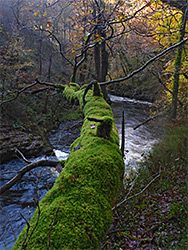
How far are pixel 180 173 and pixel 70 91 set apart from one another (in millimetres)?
3979

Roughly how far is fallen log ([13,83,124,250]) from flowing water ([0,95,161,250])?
21 centimetres

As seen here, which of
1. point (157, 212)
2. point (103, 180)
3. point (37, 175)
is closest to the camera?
point (103, 180)

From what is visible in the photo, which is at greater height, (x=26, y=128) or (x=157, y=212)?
(x=26, y=128)

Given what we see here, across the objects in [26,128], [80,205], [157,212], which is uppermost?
[80,205]

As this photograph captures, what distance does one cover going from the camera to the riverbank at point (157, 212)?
302cm

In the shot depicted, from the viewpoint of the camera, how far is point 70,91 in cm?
498

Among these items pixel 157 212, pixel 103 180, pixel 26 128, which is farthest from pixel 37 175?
pixel 26 128

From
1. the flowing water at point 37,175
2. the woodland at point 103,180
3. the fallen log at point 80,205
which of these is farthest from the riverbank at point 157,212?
the flowing water at point 37,175

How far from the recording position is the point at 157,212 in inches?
146

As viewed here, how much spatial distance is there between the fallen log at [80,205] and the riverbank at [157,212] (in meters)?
1.01

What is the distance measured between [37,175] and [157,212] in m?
3.11

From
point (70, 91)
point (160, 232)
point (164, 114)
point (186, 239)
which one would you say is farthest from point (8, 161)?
point (164, 114)

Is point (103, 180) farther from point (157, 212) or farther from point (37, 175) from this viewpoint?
point (37, 175)

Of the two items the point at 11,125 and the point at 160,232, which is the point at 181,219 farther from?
the point at 11,125
